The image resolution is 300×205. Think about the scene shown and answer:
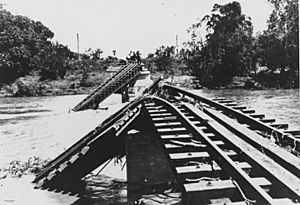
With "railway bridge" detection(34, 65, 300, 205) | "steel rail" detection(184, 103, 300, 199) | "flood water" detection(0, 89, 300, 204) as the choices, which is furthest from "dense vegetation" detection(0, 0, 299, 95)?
"steel rail" detection(184, 103, 300, 199)

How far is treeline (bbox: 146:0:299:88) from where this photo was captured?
44312 millimetres

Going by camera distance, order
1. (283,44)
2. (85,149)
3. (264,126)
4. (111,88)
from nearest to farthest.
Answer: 1. (264,126)
2. (85,149)
3. (111,88)
4. (283,44)

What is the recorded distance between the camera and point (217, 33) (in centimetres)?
4972

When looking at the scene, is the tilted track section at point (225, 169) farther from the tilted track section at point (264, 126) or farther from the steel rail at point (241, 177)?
the tilted track section at point (264, 126)

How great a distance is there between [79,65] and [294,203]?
51030 mm

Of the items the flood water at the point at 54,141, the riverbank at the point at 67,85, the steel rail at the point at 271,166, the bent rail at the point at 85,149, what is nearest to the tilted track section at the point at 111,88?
the flood water at the point at 54,141

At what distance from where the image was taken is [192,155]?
5023 millimetres

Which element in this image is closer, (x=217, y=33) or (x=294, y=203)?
(x=294, y=203)

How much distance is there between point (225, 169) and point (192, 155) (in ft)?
2.81

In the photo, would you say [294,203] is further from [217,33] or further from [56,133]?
[217,33]

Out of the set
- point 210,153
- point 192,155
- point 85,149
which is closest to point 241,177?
point 210,153

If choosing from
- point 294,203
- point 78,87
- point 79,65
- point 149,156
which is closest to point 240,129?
point 294,203

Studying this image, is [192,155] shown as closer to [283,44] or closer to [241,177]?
[241,177]

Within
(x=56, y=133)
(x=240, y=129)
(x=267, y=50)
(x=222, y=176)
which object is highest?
(x=267, y=50)
